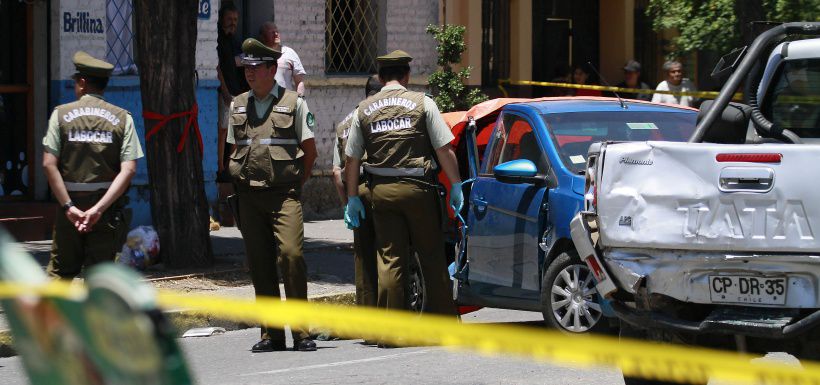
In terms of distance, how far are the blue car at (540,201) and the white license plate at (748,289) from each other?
2220 mm

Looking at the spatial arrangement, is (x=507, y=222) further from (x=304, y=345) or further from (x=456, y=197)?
(x=304, y=345)

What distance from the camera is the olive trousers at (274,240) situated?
9.13 meters

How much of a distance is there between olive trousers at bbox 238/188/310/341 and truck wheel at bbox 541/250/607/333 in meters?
1.50

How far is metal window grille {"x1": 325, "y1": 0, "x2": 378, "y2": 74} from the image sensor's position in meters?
18.3

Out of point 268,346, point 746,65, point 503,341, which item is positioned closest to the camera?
point 503,341

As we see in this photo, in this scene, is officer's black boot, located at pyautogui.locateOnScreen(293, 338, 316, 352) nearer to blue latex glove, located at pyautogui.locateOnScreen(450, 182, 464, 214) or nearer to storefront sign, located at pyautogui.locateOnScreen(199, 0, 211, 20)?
blue latex glove, located at pyautogui.locateOnScreen(450, 182, 464, 214)

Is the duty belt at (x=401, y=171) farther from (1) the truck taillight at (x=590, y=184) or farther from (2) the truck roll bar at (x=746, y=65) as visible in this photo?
(2) the truck roll bar at (x=746, y=65)

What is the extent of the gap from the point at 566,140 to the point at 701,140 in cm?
201

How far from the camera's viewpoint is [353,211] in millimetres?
9352

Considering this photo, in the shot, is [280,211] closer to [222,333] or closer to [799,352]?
[222,333]

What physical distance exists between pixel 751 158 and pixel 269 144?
350 centimetres

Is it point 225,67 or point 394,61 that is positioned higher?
point 225,67

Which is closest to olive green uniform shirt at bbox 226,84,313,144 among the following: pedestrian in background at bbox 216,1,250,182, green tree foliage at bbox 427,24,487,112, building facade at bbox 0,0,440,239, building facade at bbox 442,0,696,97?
building facade at bbox 0,0,440,239

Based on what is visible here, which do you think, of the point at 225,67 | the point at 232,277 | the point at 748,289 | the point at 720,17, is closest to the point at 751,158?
the point at 748,289
